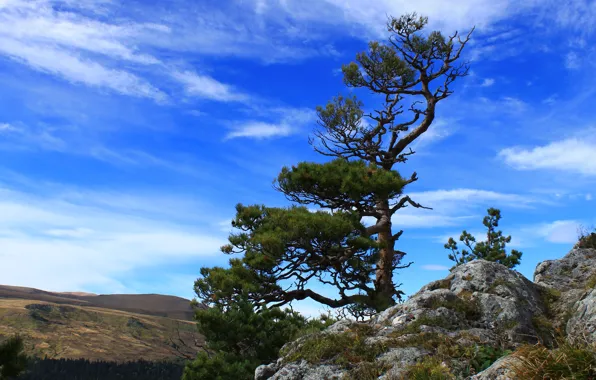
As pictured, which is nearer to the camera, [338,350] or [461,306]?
[338,350]

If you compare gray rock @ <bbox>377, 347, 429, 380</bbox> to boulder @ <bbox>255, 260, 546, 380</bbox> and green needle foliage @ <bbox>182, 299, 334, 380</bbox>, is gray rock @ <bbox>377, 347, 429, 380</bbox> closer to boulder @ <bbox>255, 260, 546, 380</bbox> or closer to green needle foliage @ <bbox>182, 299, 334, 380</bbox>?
boulder @ <bbox>255, 260, 546, 380</bbox>

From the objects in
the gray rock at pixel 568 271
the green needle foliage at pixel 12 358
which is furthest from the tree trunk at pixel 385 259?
the green needle foliage at pixel 12 358

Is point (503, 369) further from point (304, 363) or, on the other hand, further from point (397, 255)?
point (397, 255)

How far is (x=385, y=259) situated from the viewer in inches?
847

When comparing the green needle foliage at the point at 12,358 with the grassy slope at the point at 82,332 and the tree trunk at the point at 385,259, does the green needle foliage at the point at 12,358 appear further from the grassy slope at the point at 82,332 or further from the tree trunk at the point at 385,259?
the grassy slope at the point at 82,332

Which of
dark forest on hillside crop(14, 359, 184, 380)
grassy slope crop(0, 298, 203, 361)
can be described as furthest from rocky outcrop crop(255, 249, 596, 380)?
grassy slope crop(0, 298, 203, 361)

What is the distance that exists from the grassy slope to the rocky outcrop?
117337mm

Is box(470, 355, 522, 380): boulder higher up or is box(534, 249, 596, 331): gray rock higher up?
box(534, 249, 596, 331): gray rock

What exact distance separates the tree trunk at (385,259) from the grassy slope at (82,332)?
348ft

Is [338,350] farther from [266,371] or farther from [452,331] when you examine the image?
[452,331]

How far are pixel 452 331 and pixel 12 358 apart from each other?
72.3ft

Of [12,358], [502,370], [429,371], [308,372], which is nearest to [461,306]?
[429,371]

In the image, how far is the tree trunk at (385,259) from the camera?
21016mm

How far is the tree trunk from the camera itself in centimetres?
2102
